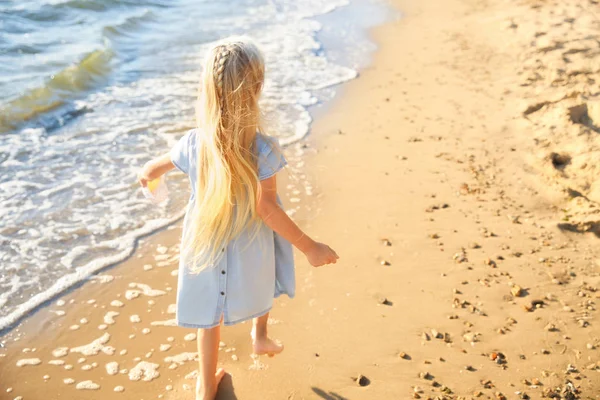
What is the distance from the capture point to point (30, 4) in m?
10.6

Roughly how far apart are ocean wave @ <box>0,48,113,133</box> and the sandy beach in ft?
9.88

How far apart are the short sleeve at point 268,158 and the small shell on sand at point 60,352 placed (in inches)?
64.3

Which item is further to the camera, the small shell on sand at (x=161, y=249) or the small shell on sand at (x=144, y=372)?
the small shell on sand at (x=161, y=249)

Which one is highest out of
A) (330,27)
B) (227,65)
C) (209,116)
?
(227,65)

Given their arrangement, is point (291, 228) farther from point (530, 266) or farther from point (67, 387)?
point (530, 266)

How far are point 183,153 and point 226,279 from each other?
0.57 meters

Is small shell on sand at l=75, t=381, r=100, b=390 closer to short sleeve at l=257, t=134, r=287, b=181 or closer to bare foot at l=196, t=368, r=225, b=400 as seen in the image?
bare foot at l=196, t=368, r=225, b=400

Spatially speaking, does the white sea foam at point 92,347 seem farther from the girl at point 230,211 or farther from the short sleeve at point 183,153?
the short sleeve at point 183,153

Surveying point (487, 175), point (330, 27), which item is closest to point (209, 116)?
point (487, 175)

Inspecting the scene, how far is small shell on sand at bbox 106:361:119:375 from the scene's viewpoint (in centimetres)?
311

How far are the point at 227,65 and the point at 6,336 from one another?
6.99 feet

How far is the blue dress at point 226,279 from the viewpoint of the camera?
259 centimetres

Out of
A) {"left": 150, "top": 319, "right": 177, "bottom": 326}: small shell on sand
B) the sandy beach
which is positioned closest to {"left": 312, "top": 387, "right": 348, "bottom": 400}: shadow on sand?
the sandy beach

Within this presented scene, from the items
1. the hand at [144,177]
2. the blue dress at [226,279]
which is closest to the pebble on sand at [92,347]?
the blue dress at [226,279]
